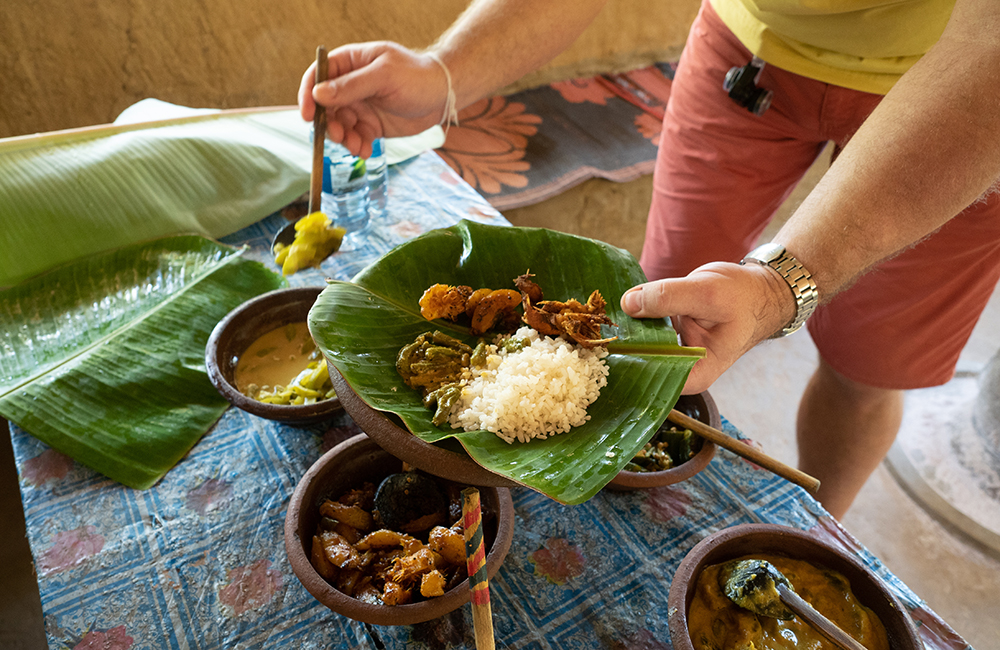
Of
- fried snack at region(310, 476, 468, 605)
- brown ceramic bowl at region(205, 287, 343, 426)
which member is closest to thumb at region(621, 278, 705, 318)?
fried snack at region(310, 476, 468, 605)

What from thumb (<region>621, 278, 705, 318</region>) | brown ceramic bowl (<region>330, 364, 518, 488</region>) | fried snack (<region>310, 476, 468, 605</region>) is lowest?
fried snack (<region>310, 476, 468, 605</region>)

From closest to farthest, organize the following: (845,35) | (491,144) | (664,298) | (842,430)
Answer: (664,298) → (845,35) → (842,430) → (491,144)

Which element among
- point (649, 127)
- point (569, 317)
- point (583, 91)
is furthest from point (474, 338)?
point (583, 91)

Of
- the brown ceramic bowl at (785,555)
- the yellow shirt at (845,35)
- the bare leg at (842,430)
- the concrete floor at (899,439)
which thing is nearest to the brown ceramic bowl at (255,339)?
the brown ceramic bowl at (785,555)

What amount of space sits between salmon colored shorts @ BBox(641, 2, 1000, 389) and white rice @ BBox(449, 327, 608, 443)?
0.98 meters

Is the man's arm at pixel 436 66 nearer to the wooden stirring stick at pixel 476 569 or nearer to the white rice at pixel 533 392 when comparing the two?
the white rice at pixel 533 392

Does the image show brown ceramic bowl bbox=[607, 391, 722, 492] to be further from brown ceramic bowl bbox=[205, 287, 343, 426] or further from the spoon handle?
brown ceramic bowl bbox=[205, 287, 343, 426]

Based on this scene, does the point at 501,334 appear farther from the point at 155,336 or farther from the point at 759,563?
the point at 155,336

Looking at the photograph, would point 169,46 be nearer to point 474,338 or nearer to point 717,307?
point 474,338

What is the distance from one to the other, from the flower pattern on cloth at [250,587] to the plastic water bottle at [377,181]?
131cm

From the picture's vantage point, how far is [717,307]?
1.25 meters

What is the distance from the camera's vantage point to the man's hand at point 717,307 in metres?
1.24

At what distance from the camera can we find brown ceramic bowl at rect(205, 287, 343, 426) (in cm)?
139

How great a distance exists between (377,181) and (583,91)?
265cm
